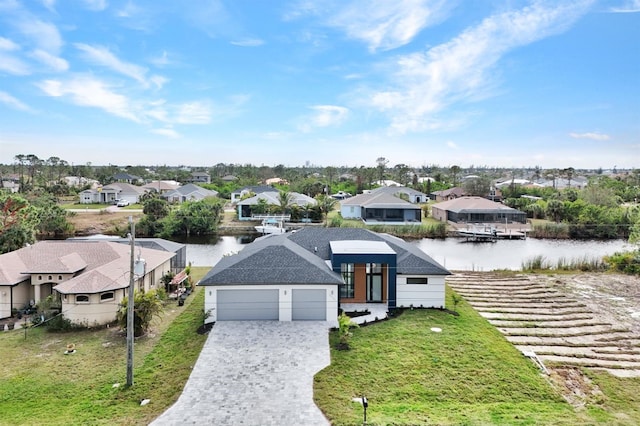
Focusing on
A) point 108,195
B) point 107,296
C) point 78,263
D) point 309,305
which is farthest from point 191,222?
point 108,195

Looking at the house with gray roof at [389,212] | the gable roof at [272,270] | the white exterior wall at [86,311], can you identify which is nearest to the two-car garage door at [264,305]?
the gable roof at [272,270]

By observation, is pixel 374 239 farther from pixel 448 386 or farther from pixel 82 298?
pixel 82 298

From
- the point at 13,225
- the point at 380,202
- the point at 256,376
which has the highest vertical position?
the point at 380,202

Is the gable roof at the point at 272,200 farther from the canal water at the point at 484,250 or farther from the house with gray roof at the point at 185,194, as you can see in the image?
the house with gray roof at the point at 185,194

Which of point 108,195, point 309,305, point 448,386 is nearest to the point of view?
point 448,386

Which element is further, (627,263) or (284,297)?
(627,263)

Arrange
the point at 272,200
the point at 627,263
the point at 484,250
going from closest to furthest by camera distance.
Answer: the point at 627,263
the point at 484,250
the point at 272,200

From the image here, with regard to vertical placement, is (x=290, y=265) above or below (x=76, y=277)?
above

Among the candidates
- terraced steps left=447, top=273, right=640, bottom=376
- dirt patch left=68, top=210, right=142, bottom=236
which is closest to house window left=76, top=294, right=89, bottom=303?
terraced steps left=447, top=273, right=640, bottom=376
